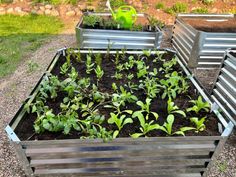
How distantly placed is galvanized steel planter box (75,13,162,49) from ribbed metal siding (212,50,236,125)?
116 cm

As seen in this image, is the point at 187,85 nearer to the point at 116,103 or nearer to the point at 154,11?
the point at 116,103

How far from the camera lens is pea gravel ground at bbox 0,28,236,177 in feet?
7.70

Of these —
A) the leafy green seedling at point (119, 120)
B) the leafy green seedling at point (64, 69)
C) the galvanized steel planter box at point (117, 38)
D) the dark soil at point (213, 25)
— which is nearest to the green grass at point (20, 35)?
the galvanized steel planter box at point (117, 38)

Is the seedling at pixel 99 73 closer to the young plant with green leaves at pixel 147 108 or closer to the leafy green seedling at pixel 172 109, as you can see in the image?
the young plant with green leaves at pixel 147 108

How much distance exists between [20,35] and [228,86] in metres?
4.11

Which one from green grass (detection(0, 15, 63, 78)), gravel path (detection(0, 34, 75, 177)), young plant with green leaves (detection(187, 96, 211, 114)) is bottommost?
gravel path (detection(0, 34, 75, 177))

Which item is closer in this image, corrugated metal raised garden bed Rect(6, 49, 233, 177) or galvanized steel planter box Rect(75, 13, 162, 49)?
corrugated metal raised garden bed Rect(6, 49, 233, 177)

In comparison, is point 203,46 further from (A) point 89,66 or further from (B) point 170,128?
(B) point 170,128

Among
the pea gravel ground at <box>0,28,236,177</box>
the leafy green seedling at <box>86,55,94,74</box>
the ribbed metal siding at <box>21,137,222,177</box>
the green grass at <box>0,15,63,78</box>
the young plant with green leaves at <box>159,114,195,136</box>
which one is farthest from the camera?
the green grass at <box>0,15,63,78</box>

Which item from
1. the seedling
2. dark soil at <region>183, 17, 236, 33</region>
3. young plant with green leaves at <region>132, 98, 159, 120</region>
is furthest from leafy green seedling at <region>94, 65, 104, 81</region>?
dark soil at <region>183, 17, 236, 33</region>

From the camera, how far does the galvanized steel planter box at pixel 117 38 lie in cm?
377

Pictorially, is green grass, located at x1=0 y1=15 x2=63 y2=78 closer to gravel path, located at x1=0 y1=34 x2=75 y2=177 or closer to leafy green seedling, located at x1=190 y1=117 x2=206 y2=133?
gravel path, located at x1=0 y1=34 x2=75 y2=177

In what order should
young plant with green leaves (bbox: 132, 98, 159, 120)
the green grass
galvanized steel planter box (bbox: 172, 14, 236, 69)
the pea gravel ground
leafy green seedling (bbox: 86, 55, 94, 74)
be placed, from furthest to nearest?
1. the green grass
2. galvanized steel planter box (bbox: 172, 14, 236, 69)
3. leafy green seedling (bbox: 86, 55, 94, 74)
4. the pea gravel ground
5. young plant with green leaves (bbox: 132, 98, 159, 120)

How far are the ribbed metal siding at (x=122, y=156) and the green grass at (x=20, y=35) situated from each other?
2471 mm
